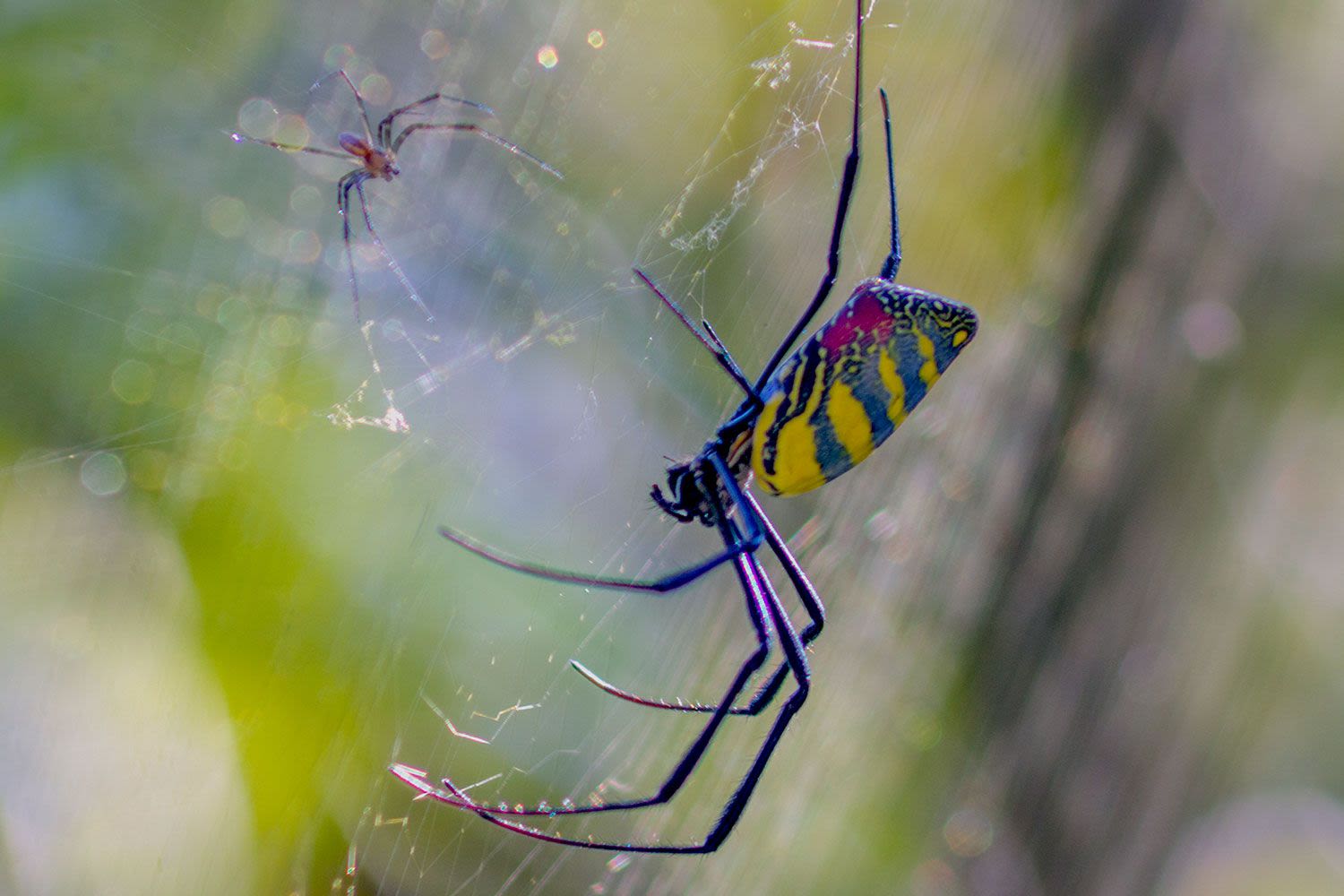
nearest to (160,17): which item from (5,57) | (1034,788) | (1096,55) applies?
(5,57)

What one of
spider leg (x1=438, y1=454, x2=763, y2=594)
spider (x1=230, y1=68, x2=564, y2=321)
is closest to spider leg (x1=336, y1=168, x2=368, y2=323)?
spider (x1=230, y1=68, x2=564, y2=321)

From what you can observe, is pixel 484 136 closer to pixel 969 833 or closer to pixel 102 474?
pixel 102 474

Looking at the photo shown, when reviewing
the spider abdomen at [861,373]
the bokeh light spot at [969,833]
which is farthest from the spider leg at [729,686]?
the bokeh light spot at [969,833]

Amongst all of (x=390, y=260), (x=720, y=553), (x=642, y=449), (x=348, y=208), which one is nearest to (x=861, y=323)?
(x=720, y=553)

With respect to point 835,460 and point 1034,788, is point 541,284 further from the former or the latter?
point 1034,788

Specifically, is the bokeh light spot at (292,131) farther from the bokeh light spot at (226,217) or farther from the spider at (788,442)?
the spider at (788,442)
